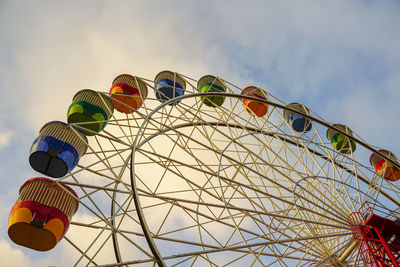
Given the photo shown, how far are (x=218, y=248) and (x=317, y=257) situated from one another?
4.48 m

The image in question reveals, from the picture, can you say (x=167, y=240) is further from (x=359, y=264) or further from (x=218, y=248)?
(x=359, y=264)

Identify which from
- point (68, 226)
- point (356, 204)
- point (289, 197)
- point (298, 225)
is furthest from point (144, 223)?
point (356, 204)

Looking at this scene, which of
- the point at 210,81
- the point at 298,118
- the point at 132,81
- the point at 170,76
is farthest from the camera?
the point at 298,118

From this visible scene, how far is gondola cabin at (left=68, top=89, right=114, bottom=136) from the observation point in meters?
10.2

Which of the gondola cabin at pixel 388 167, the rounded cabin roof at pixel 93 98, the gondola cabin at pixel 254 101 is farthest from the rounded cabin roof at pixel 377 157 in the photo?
the rounded cabin roof at pixel 93 98

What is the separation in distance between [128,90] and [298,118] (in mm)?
7689

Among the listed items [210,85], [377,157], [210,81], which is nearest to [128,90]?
[210,85]

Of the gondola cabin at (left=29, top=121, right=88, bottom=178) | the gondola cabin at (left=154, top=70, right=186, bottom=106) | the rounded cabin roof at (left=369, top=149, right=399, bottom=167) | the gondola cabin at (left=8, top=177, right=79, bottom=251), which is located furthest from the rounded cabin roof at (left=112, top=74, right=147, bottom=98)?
the rounded cabin roof at (left=369, top=149, right=399, bottom=167)

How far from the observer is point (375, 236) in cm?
1011

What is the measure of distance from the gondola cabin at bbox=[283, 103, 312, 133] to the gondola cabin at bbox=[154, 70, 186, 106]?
491 cm

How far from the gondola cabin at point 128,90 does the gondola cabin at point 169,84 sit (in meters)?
0.87

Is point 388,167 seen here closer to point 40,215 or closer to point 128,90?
point 128,90

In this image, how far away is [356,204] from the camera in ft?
38.1

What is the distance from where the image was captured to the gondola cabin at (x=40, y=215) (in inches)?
316
